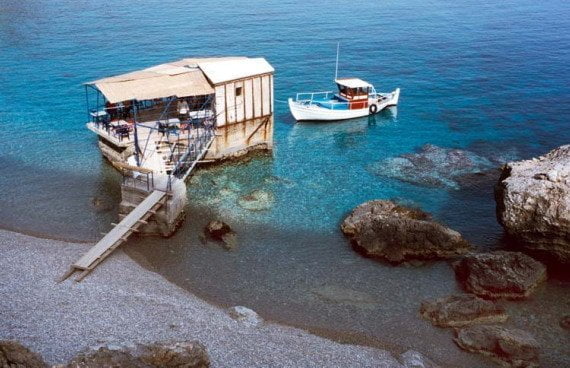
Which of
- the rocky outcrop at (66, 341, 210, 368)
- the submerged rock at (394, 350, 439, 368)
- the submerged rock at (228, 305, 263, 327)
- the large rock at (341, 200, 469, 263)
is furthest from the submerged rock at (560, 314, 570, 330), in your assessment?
the rocky outcrop at (66, 341, 210, 368)

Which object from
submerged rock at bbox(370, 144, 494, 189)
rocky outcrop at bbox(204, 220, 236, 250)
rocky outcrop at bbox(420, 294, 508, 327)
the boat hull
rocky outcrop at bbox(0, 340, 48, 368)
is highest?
the boat hull

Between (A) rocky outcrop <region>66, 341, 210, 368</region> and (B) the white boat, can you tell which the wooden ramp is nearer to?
(A) rocky outcrop <region>66, 341, 210, 368</region>

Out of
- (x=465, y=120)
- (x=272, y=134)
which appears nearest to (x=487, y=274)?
(x=272, y=134)

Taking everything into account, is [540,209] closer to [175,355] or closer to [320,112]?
[175,355]

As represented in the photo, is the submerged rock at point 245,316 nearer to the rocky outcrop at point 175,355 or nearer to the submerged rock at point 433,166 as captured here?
the rocky outcrop at point 175,355

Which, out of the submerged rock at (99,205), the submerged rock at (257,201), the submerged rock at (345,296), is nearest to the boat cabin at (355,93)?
the submerged rock at (257,201)

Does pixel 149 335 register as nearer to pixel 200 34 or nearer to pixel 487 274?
pixel 487 274

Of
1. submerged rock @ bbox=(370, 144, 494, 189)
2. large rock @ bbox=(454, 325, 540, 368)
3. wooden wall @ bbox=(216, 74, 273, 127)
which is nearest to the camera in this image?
large rock @ bbox=(454, 325, 540, 368)
